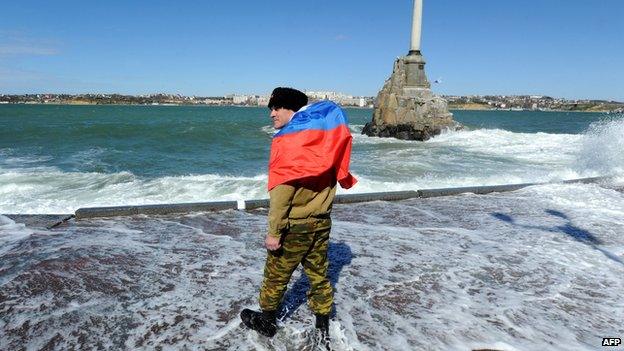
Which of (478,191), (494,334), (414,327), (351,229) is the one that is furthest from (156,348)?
(478,191)

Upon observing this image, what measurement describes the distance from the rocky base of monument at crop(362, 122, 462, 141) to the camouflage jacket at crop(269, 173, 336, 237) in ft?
131

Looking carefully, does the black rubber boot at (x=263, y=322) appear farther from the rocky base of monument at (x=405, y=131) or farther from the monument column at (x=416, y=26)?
the monument column at (x=416, y=26)

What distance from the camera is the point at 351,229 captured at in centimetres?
649

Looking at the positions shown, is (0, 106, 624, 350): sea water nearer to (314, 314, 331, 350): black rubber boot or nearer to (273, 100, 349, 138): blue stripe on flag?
(314, 314, 331, 350): black rubber boot

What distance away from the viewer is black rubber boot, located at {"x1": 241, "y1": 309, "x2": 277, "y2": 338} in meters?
3.19

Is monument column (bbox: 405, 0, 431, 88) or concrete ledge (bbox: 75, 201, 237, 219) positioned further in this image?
monument column (bbox: 405, 0, 431, 88)

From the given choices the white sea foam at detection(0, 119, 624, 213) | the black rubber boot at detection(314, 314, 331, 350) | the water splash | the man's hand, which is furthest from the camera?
the water splash

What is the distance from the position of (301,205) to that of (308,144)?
42 cm

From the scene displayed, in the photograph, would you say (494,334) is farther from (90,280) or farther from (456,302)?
(90,280)

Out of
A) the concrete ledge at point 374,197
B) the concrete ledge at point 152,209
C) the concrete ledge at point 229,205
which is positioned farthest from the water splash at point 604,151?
the concrete ledge at point 152,209

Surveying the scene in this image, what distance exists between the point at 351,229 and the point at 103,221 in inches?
147

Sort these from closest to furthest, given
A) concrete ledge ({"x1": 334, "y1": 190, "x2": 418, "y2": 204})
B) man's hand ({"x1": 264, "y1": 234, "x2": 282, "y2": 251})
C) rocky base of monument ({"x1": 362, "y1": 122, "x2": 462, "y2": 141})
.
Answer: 1. man's hand ({"x1": 264, "y1": 234, "x2": 282, "y2": 251})
2. concrete ledge ({"x1": 334, "y1": 190, "x2": 418, "y2": 204})
3. rocky base of monument ({"x1": 362, "y1": 122, "x2": 462, "y2": 141})

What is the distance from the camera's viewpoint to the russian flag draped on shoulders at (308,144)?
2.66 meters

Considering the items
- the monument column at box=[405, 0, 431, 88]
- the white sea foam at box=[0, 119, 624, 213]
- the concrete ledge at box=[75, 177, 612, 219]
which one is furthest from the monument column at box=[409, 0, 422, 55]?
the concrete ledge at box=[75, 177, 612, 219]
